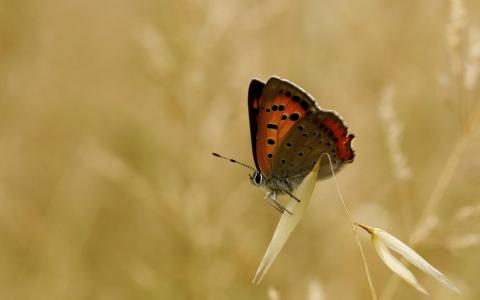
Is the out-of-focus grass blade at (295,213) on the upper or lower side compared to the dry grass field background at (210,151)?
lower

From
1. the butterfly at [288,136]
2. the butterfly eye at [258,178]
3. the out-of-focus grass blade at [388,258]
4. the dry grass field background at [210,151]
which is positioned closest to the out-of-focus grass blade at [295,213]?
the out-of-focus grass blade at [388,258]

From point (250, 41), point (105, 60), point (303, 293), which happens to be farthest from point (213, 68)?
point (105, 60)

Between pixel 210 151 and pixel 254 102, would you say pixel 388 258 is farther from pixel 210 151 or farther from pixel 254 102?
pixel 210 151

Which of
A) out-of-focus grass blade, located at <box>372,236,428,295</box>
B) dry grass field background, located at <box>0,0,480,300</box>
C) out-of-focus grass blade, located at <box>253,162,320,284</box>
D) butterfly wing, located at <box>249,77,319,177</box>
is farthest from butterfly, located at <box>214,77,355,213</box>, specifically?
out-of-focus grass blade, located at <box>372,236,428,295</box>

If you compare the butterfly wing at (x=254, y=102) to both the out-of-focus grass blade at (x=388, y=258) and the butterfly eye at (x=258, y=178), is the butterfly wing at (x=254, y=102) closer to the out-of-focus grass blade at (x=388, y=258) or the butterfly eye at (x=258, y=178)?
the butterfly eye at (x=258, y=178)

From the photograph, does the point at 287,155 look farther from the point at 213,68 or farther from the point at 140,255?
the point at 140,255

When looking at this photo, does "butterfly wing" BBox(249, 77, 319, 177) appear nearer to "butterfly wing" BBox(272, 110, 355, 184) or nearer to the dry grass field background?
"butterfly wing" BBox(272, 110, 355, 184)
